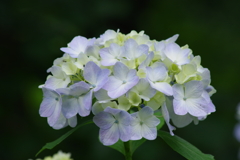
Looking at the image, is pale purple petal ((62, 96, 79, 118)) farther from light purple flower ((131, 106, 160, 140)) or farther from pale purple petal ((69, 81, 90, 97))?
light purple flower ((131, 106, 160, 140))

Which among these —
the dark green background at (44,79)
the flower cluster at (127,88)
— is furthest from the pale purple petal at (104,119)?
the dark green background at (44,79)

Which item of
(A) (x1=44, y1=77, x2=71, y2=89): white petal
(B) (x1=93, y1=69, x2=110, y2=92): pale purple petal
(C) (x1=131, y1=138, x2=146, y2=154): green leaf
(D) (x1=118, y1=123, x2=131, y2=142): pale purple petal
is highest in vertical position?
(B) (x1=93, y1=69, x2=110, y2=92): pale purple petal

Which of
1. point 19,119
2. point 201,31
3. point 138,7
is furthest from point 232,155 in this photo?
point 19,119

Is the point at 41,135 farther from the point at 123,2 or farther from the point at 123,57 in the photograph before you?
the point at 123,57

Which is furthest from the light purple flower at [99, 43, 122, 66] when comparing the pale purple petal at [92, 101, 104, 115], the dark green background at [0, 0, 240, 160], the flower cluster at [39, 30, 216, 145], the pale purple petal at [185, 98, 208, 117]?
the dark green background at [0, 0, 240, 160]

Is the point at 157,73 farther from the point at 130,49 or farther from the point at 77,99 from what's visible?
the point at 77,99

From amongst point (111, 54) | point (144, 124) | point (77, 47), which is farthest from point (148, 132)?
point (77, 47)
